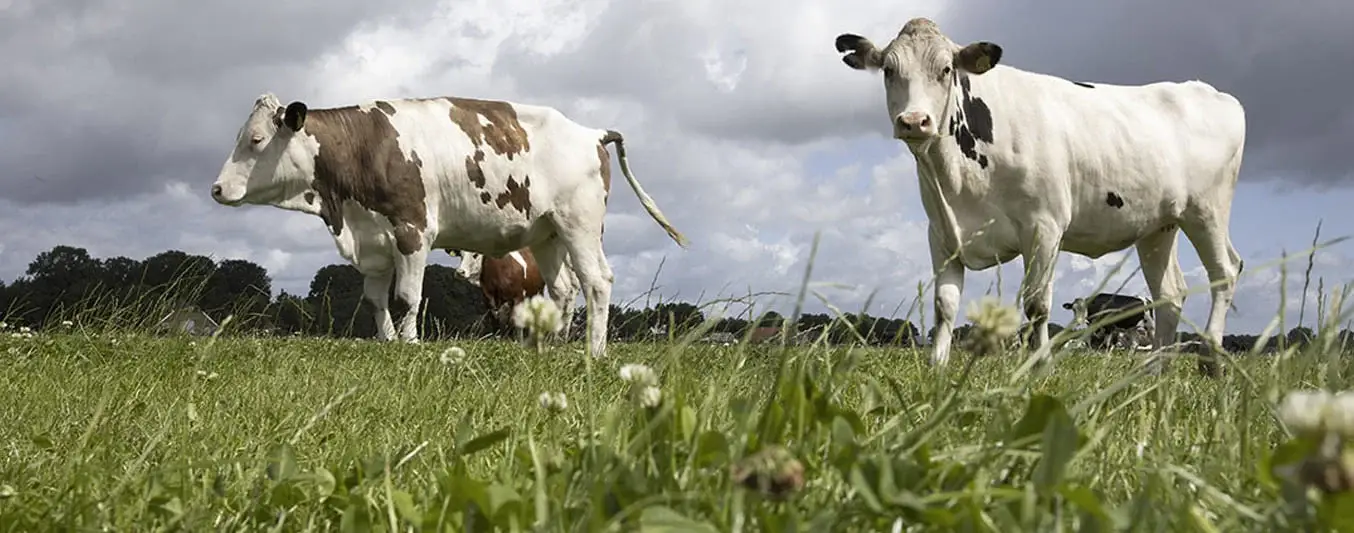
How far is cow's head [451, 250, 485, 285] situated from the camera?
51.2 feet

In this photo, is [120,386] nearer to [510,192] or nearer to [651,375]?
[651,375]

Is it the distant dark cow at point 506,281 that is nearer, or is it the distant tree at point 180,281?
the distant tree at point 180,281

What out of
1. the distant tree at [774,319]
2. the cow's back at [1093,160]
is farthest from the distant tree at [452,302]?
the distant tree at [774,319]

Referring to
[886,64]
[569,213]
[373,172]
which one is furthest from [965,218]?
[373,172]

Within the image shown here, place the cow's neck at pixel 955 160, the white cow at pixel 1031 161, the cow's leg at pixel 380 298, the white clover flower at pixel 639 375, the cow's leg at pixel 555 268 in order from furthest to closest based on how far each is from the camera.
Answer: the cow's leg at pixel 555 268 < the cow's leg at pixel 380 298 < the cow's neck at pixel 955 160 < the white cow at pixel 1031 161 < the white clover flower at pixel 639 375

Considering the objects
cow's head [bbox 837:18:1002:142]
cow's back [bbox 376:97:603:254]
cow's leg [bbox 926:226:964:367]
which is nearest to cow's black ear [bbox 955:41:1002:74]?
cow's head [bbox 837:18:1002:142]

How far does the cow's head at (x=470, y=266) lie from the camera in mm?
15594

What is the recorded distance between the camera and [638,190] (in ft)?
39.7

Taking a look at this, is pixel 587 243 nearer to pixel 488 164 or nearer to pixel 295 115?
pixel 488 164

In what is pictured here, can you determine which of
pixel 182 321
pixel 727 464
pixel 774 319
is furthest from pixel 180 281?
pixel 727 464

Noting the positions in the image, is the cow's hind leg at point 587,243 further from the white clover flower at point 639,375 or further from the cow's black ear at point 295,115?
the white clover flower at point 639,375

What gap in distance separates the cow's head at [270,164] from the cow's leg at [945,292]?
570 centimetres

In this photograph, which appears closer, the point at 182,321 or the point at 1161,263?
the point at 182,321

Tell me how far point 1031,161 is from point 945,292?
0.94m
